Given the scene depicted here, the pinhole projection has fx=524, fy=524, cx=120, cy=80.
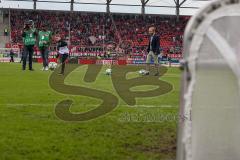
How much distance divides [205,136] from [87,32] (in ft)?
191

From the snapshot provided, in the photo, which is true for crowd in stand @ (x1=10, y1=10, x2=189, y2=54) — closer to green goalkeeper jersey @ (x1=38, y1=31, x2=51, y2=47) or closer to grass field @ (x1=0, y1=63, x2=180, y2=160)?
green goalkeeper jersey @ (x1=38, y1=31, x2=51, y2=47)

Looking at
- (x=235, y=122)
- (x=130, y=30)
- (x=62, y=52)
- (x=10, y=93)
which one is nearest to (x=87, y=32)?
(x=130, y=30)

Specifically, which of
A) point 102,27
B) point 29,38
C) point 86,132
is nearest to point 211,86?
point 86,132

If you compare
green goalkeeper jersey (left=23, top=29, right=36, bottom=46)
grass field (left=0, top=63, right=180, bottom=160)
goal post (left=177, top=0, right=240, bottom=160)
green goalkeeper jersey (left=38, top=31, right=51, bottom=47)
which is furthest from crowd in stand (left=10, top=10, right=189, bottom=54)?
goal post (left=177, top=0, right=240, bottom=160)

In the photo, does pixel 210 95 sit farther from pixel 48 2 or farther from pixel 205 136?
pixel 48 2

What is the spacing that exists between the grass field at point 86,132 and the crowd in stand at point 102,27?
154 ft

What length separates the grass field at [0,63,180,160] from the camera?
18.0 feet

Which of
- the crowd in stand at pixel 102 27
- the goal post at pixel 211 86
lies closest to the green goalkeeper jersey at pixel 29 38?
the goal post at pixel 211 86

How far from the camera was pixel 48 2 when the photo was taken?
205 feet

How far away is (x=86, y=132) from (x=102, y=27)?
55.2 m

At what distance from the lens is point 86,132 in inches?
268

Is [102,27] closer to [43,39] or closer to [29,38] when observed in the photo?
[43,39]

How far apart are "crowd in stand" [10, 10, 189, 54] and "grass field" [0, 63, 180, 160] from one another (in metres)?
46.9

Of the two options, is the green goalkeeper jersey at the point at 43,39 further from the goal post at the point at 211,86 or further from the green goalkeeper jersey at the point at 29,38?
the goal post at the point at 211,86
